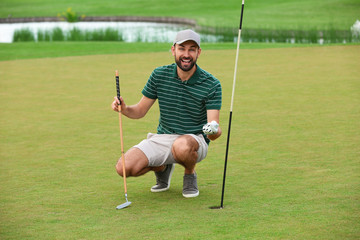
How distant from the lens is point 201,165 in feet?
20.4

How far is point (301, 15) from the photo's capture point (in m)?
33.8

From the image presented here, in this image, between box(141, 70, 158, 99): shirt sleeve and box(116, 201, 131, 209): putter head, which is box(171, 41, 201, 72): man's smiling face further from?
box(116, 201, 131, 209): putter head

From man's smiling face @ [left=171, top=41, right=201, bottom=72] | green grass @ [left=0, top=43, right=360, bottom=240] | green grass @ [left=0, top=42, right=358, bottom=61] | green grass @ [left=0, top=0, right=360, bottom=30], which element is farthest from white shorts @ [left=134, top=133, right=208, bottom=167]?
green grass @ [left=0, top=0, right=360, bottom=30]

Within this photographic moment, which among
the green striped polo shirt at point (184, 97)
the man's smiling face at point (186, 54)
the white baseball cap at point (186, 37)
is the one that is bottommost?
the green striped polo shirt at point (184, 97)

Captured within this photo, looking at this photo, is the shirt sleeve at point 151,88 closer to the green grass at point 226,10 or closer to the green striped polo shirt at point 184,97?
the green striped polo shirt at point 184,97

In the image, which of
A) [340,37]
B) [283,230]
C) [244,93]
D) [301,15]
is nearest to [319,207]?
[283,230]

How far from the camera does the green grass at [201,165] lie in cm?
438

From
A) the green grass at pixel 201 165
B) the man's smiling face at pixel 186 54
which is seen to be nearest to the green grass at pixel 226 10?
the green grass at pixel 201 165

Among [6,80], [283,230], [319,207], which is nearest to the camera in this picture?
[283,230]

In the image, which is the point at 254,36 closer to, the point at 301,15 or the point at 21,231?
the point at 301,15

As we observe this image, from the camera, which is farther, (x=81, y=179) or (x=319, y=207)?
(x=81, y=179)

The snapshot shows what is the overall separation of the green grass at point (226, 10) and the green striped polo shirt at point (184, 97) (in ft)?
72.2

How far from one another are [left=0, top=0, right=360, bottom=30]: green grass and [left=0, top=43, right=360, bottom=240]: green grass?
17.0m

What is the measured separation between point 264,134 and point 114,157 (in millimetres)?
1837
